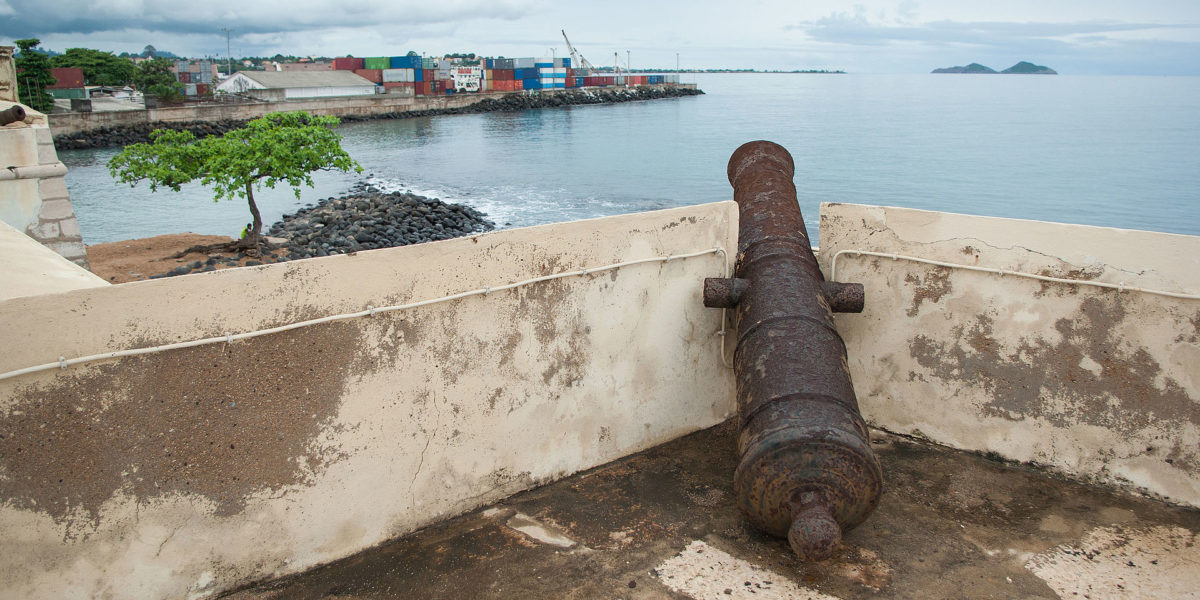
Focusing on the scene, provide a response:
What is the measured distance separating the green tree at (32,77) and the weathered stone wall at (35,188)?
42.7 m

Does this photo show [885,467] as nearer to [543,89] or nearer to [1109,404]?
[1109,404]

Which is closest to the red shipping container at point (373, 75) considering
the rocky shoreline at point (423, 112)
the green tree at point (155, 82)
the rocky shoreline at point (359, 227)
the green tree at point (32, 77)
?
the rocky shoreline at point (423, 112)

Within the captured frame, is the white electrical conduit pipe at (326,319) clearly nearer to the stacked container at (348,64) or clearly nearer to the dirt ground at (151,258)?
the dirt ground at (151,258)

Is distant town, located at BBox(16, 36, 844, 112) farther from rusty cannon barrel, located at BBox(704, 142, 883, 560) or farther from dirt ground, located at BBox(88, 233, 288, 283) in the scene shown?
rusty cannon barrel, located at BBox(704, 142, 883, 560)

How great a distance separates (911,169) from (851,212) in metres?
36.1

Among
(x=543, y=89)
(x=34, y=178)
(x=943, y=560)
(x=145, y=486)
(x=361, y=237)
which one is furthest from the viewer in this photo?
(x=543, y=89)

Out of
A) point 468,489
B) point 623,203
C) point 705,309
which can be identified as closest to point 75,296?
point 468,489

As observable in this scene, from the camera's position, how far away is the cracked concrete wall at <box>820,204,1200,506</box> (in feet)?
13.5

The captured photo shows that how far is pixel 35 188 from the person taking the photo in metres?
8.44

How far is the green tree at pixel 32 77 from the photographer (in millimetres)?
43469

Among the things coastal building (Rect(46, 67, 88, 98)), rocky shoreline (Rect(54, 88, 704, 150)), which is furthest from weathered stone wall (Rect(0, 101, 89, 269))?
coastal building (Rect(46, 67, 88, 98))

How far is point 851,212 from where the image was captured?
4973mm

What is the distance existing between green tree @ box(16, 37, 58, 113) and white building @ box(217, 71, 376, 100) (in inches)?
825

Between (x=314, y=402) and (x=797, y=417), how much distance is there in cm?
214
